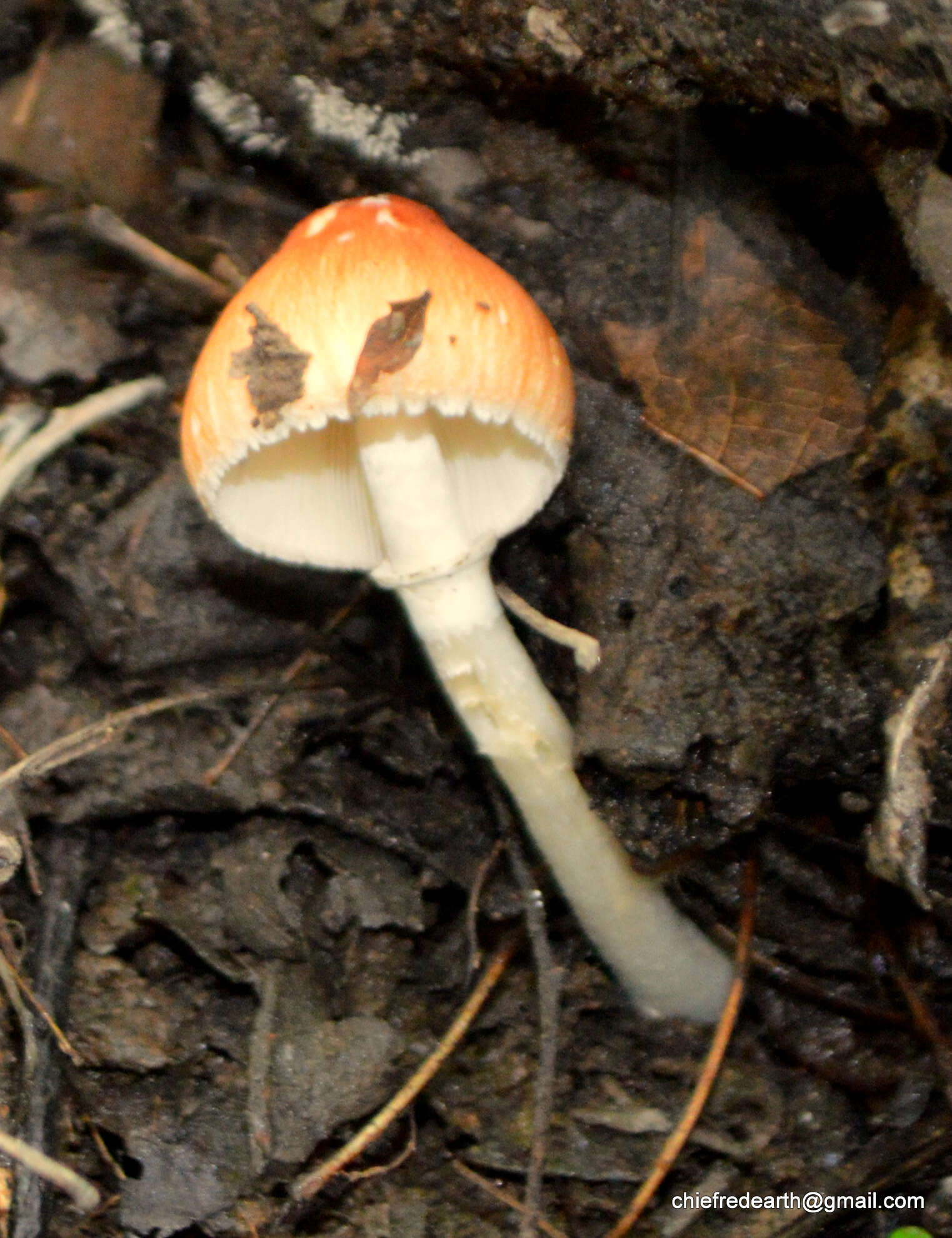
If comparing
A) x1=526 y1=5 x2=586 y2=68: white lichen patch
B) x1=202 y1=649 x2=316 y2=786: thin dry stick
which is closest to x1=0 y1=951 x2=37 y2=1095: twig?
x1=202 y1=649 x2=316 y2=786: thin dry stick

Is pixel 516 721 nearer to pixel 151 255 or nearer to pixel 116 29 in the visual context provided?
pixel 151 255

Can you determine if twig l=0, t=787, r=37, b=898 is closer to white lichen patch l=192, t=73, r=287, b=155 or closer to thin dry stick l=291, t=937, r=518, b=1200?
thin dry stick l=291, t=937, r=518, b=1200

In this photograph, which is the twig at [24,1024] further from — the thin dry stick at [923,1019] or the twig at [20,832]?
Result: the thin dry stick at [923,1019]

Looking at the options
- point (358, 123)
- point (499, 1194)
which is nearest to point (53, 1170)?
point (499, 1194)

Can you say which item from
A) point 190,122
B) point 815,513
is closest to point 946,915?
point 815,513

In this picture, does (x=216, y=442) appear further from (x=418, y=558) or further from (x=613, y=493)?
(x=613, y=493)
